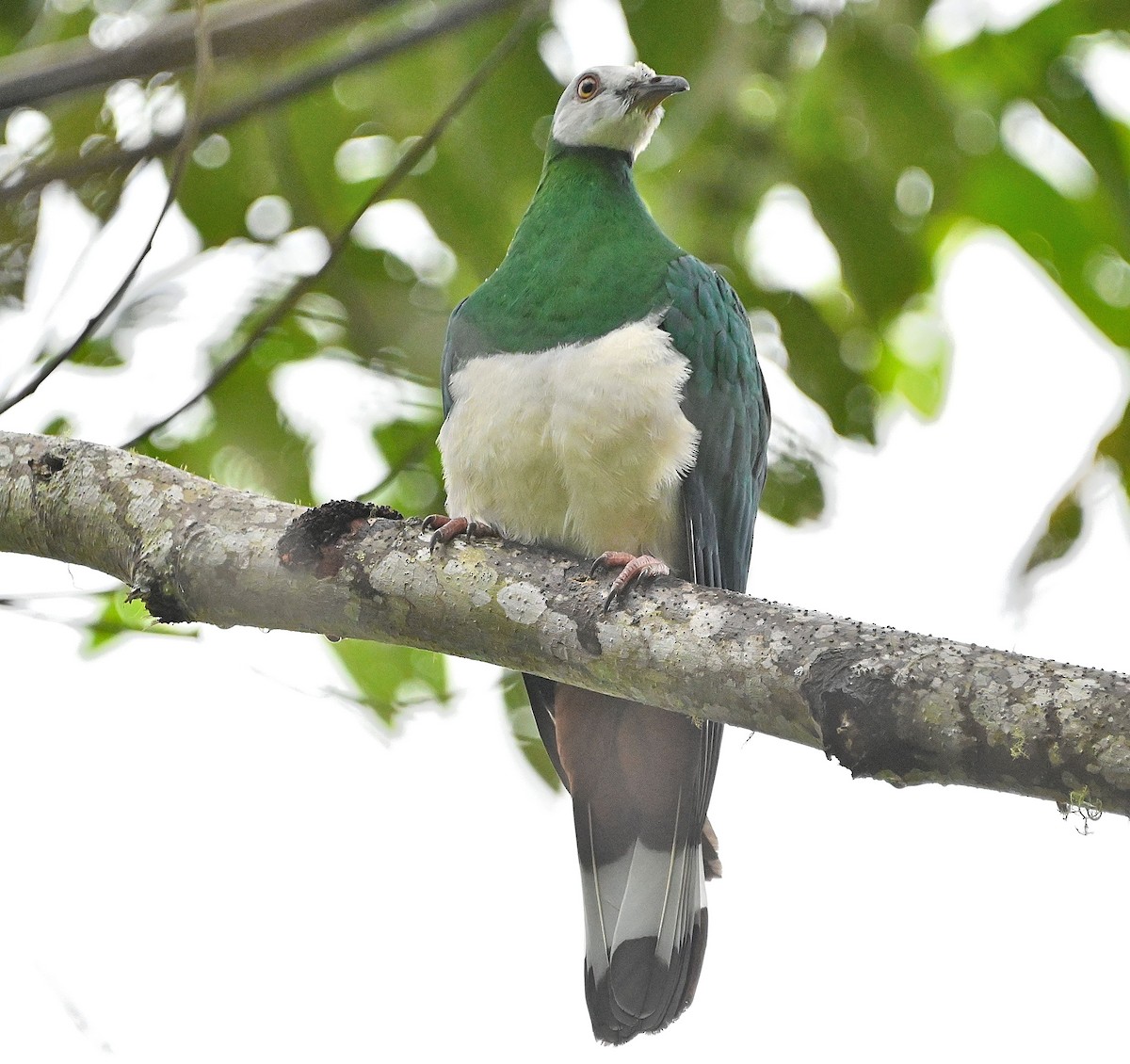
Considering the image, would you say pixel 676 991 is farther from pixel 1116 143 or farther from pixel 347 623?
pixel 1116 143

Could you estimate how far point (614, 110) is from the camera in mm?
3713

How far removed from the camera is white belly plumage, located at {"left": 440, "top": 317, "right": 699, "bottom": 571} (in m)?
3.05

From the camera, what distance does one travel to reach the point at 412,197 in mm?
3500

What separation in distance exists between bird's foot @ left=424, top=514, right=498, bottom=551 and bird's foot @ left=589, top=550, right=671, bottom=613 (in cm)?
26

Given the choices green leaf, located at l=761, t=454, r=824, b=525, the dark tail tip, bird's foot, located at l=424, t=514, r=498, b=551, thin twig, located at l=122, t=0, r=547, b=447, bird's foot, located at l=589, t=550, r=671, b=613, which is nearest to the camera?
bird's foot, located at l=589, t=550, r=671, b=613

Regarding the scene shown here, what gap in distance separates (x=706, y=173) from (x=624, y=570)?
5.93 feet

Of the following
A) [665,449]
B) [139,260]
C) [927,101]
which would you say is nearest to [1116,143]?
[927,101]

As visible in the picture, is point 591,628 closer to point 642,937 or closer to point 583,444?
point 583,444

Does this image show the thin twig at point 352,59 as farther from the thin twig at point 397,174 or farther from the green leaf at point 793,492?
the green leaf at point 793,492

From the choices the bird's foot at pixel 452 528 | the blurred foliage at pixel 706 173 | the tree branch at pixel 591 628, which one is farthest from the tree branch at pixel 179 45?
the bird's foot at pixel 452 528

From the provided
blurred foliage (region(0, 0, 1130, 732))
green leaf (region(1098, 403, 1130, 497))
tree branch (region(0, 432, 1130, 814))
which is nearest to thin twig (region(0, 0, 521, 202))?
blurred foliage (region(0, 0, 1130, 732))

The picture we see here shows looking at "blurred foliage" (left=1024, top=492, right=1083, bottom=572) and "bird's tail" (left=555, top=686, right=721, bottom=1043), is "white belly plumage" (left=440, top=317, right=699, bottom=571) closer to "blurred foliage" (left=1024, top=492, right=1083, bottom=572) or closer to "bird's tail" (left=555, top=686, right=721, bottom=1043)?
"bird's tail" (left=555, top=686, right=721, bottom=1043)

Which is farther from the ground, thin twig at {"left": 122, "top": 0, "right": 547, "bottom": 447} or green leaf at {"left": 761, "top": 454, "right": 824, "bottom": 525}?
thin twig at {"left": 122, "top": 0, "right": 547, "bottom": 447}

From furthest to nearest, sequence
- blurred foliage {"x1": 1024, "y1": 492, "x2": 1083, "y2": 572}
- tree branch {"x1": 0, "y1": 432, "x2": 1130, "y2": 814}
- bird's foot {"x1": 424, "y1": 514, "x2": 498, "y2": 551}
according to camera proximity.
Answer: blurred foliage {"x1": 1024, "y1": 492, "x2": 1083, "y2": 572}, bird's foot {"x1": 424, "y1": 514, "x2": 498, "y2": 551}, tree branch {"x1": 0, "y1": 432, "x2": 1130, "y2": 814}
